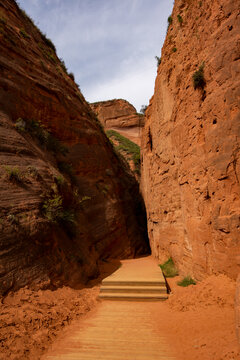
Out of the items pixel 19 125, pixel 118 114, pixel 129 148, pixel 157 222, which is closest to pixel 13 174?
pixel 19 125

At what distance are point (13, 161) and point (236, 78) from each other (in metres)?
7.30

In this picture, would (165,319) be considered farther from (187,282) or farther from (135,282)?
(135,282)

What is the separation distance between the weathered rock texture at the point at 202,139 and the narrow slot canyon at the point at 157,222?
4cm

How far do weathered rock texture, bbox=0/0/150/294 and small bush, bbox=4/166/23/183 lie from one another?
0.19ft

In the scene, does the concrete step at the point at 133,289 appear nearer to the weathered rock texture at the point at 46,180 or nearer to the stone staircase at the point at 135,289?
the stone staircase at the point at 135,289

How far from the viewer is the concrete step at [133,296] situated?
20.3 ft

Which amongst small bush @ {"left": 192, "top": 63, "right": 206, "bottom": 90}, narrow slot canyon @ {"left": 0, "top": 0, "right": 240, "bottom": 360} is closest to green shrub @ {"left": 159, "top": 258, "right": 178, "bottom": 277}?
narrow slot canyon @ {"left": 0, "top": 0, "right": 240, "bottom": 360}

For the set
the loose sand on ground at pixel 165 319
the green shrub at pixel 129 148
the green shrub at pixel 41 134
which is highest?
the green shrub at pixel 129 148

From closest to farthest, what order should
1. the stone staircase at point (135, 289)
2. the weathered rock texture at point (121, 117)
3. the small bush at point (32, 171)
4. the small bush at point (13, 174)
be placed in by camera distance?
the stone staircase at point (135, 289)
the small bush at point (13, 174)
the small bush at point (32, 171)
the weathered rock texture at point (121, 117)

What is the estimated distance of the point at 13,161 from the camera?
7.30 metres

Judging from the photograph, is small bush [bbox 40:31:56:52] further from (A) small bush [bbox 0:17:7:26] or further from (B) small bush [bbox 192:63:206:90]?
(B) small bush [bbox 192:63:206:90]

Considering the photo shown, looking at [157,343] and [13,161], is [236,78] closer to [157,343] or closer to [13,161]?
[157,343]

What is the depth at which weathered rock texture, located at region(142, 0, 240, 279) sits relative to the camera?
5.23 meters

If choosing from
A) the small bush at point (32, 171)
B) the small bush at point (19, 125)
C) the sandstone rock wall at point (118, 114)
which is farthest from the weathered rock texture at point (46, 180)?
the sandstone rock wall at point (118, 114)
